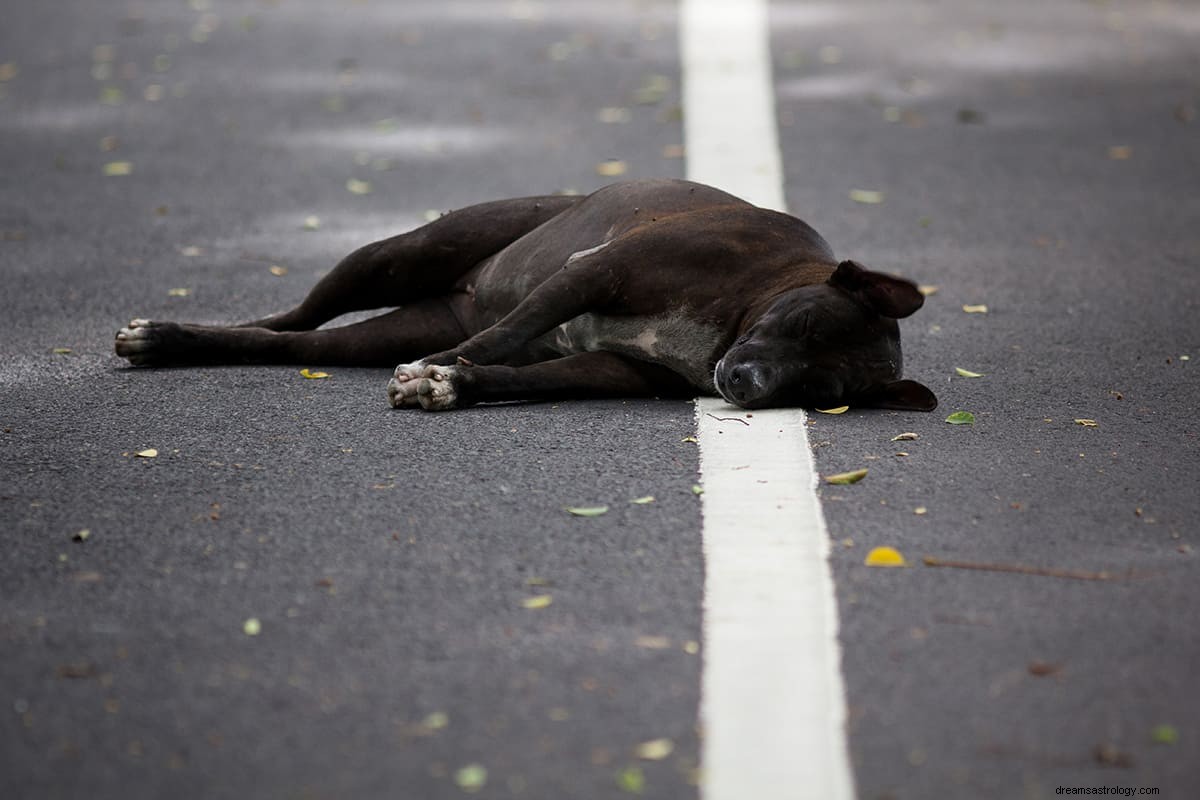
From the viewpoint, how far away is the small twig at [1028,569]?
4.00 m

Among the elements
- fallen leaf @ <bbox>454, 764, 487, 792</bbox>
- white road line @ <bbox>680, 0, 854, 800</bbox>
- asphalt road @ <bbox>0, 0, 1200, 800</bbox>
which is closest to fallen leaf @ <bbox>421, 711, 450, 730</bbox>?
asphalt road @ <bbox>0, 0, 1200, 800</bbox>

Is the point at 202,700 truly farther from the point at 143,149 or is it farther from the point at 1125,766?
the point at 143,149

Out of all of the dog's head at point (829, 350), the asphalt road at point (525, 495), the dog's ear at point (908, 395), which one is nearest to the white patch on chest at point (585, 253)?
Answer: the asphalt road at point (525, 495)

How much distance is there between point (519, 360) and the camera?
5727 mm

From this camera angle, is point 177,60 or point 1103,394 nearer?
point 1103,394

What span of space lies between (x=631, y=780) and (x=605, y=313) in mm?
2739

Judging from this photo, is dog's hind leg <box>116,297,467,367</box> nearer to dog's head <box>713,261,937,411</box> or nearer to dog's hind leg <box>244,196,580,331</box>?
dog's hind leg <box>244,196,580,331</box>

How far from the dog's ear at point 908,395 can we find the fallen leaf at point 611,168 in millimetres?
3737

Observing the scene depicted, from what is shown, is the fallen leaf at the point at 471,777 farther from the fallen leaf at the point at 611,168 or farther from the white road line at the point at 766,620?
the fallen leaf at the point at 611,168

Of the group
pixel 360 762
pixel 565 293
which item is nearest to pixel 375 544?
pixel 360 762

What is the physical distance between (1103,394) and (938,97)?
213 inches

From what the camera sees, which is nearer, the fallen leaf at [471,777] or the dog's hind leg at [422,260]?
the fallen leaf at [471,777]

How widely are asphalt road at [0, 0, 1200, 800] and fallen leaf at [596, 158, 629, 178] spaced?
5 cm

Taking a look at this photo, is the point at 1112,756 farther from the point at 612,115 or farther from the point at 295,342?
the point at 612,115
